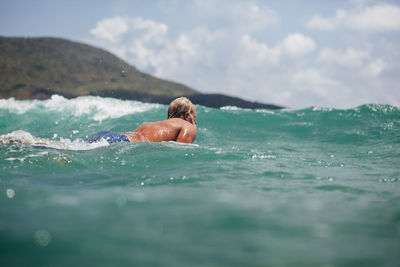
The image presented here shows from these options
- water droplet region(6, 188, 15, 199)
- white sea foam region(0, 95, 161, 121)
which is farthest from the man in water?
white sea foam region(0, 95, 161, 121)

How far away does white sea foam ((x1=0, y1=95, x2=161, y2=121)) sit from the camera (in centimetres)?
1280

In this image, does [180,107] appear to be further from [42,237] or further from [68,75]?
[68,75]

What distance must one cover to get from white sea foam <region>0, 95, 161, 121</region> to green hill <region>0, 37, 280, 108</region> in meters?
15.2

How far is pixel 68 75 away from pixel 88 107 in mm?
25622

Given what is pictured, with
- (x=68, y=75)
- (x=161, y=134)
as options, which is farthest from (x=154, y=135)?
(x=68, y=75)

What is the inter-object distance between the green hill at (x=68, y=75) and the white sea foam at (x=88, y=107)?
1518 centimetres

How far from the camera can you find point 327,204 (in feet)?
7.82

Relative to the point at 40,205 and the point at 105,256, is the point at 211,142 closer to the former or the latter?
the point at 40,205

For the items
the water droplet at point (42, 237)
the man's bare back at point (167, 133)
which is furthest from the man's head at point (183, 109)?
the water droplet at point (42, 237)

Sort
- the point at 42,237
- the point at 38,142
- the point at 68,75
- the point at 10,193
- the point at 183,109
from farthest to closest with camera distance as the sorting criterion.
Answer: the point at 68,75 < the point at 183,109 < the point at 38,142 < the point at 10,193 < the point at 42,237

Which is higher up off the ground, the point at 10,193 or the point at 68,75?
the point at 68,75

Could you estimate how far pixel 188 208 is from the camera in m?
2.20

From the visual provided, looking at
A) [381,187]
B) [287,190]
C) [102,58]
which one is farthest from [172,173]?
[102,58]

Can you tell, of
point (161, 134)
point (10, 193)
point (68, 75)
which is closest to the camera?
point (10, 193)
